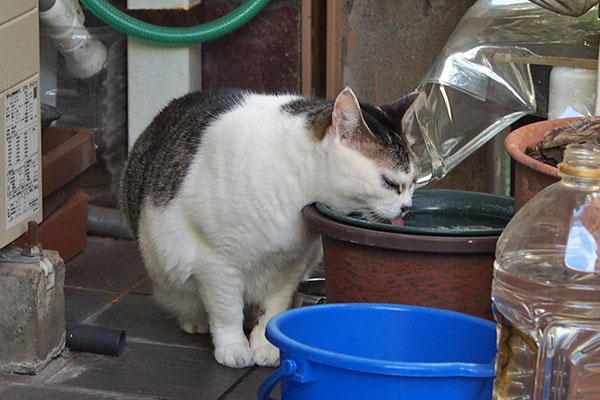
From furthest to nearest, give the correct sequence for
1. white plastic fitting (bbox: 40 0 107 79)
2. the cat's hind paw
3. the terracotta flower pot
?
1. white plastic fitting (bbox: 40 0 107 79)
2. the cat's hind paw
3. the terracotta flower pot

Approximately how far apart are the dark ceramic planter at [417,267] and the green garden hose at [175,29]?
151 centimetres

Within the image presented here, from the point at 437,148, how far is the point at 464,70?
0.91 ft

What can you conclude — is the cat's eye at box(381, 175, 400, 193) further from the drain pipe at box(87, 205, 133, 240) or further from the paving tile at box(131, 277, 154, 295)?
the drain pipe at box(87, 205, 133, 240)

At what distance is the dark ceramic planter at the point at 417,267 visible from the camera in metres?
2.32

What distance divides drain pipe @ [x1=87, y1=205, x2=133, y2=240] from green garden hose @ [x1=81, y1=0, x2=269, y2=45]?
2.55 feet

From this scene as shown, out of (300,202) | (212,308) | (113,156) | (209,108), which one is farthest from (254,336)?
(113,156)

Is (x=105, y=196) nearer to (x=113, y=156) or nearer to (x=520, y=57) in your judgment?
(x=113, y=156)

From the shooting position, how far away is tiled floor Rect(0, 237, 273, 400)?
2625 millimetres

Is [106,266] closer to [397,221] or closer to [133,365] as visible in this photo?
[133,365]

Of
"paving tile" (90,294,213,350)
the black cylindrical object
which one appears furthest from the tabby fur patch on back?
the black cylindrical object

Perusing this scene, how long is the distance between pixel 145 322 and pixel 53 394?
2.07 ft

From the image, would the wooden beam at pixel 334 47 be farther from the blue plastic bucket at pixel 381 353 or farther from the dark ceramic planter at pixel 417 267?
the blue plastic bucket at pixel 381 353

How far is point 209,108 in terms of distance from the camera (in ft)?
9.73

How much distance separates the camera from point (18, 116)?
8.80ft
